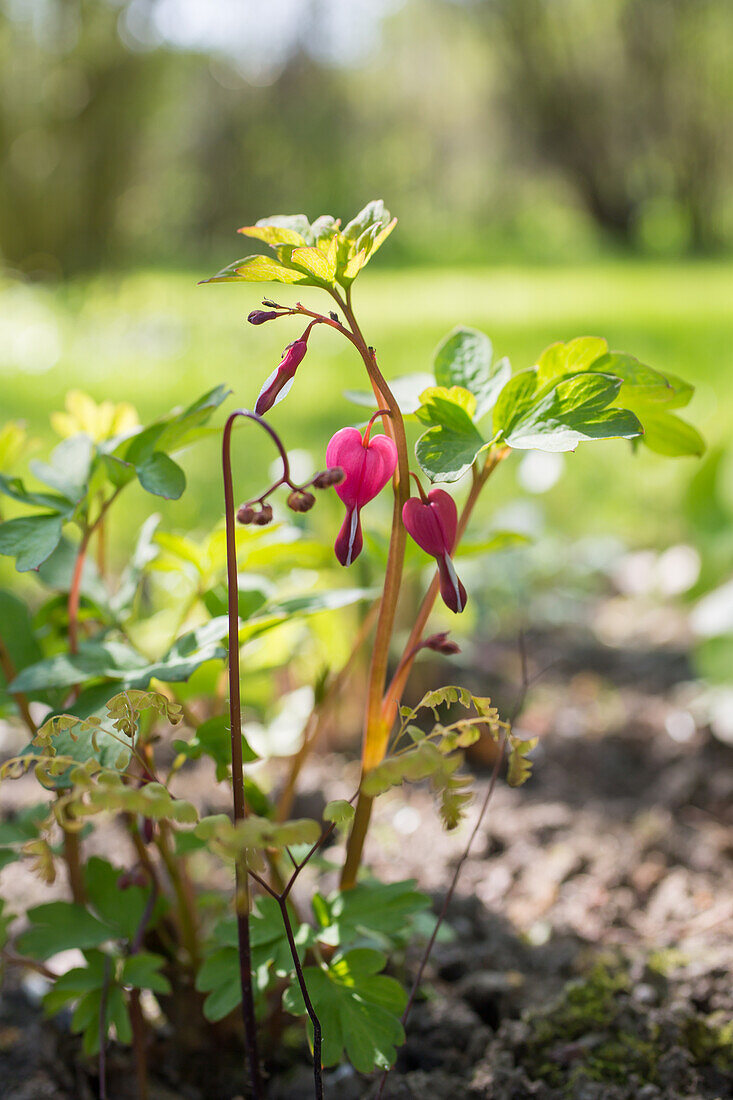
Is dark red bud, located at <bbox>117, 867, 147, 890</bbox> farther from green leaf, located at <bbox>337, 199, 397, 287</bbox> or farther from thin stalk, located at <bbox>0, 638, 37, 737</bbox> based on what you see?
green leaf, located at <bbox>337, 199, 397, 287</bbox>

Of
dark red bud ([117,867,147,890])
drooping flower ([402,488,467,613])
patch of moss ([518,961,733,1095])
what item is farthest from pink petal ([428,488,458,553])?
patch of moss ([518,961,733,1095])

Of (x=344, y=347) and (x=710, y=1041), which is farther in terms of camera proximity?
(x=344, y=347)

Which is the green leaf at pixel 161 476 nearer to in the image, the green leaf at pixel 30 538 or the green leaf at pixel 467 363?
the green leaf at pixel 30 538

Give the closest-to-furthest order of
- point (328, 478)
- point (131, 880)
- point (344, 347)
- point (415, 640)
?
point (328, 478) → point (415, 640) → point (131, 880) → point (344, 347)

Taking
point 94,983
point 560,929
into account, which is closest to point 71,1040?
point 94,983

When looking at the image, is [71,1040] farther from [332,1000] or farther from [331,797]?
[331,797]

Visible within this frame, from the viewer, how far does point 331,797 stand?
1481 mm

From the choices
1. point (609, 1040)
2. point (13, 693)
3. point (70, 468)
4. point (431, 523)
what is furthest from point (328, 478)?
point (609, 1040)

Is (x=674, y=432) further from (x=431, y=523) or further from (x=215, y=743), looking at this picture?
(x=215, y=743)

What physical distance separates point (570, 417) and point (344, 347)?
4.77m

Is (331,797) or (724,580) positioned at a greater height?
(724,580)

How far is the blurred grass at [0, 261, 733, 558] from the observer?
2902 mm

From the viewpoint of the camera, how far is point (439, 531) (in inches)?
25.1

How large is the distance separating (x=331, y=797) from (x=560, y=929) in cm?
47
